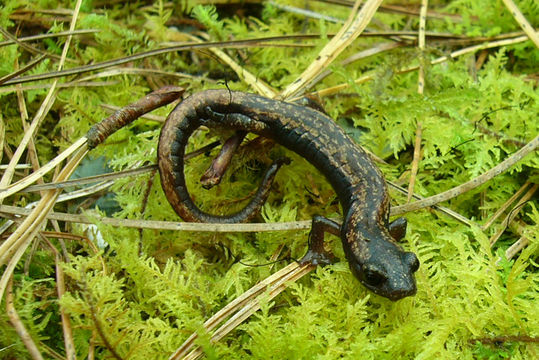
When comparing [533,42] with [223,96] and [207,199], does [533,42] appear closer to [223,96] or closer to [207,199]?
[223,96]

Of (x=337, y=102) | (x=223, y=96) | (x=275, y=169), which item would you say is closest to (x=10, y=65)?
(x=223, y=96)

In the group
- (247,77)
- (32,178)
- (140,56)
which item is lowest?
(32,178)

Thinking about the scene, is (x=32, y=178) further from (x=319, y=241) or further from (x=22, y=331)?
(x=319, y=241)

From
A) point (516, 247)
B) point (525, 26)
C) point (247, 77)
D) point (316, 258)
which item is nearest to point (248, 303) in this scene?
point (316, 258)

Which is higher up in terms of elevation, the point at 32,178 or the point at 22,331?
Result: the point at 32,178

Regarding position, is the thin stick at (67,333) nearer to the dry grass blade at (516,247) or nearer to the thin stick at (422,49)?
the dry grass blade at (516,247)

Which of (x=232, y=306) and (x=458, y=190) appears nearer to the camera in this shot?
(x=232, y=306)
